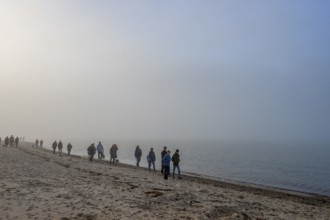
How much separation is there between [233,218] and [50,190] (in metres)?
8.05

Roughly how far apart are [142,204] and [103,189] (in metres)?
3.77

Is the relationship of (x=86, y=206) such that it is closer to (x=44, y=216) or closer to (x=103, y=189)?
(x=44, y=216)

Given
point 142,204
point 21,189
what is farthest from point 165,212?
point 21,189

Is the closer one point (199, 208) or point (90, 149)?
point (199, 208)

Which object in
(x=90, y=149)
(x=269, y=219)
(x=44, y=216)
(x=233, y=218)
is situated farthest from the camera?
(x=90, y=149)

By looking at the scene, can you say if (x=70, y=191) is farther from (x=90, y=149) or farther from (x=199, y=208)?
(x=90, y=149)

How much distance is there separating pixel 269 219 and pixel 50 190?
360 inches

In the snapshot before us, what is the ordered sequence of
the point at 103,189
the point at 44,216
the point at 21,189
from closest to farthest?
the point at 44,216, the point at 21,189, the point at 103,189

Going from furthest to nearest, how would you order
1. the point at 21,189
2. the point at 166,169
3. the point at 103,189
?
1. the point at 166,169
2. the point at 103,189
3. the point at 21,189

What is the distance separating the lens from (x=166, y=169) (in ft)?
82.1

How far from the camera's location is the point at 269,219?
1213cm

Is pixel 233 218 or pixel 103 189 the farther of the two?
pixel 103 189

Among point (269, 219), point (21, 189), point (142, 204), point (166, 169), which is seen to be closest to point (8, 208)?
point (21, 189)

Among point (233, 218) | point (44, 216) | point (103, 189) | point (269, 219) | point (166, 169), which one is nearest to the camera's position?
point (44, 216)
